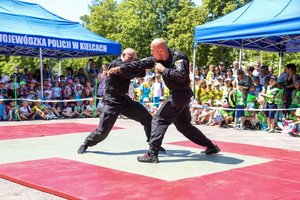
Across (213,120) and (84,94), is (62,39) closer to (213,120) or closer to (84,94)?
(84,94)

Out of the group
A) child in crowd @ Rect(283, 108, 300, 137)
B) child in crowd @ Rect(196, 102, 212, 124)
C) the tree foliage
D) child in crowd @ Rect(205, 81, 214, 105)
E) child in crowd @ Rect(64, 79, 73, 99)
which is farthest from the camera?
the tree foliage

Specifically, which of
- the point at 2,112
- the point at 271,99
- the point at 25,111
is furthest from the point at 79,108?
the point at 271,99

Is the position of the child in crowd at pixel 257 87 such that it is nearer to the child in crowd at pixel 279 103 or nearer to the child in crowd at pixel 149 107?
the child in crowd at pixel 279 103

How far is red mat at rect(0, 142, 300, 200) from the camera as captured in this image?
4.06m

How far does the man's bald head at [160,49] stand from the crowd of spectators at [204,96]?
5.22 meters

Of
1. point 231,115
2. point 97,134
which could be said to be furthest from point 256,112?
point 97,134

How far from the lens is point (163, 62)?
5547 millimetres

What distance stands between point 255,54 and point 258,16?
1072 inches

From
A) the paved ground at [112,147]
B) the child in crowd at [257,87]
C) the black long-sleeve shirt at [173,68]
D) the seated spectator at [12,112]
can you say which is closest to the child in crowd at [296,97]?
the paved ground at [112,147]

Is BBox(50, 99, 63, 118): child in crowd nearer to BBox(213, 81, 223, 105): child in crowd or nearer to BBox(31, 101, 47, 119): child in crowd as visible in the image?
BBox(31, 101, 47, 119): child in crowd

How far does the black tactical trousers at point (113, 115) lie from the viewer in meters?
6.15

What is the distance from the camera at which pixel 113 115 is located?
618cm

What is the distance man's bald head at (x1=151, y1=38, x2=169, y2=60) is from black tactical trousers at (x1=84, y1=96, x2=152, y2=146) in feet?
3.63

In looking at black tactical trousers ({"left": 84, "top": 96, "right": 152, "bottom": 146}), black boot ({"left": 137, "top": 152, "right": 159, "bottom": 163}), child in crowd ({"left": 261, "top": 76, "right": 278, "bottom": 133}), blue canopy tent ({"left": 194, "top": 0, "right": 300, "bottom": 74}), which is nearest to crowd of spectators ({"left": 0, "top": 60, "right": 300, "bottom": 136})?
child in crowd ({"left": 261, "top": 76, "right": 278, "bottom": 133})
